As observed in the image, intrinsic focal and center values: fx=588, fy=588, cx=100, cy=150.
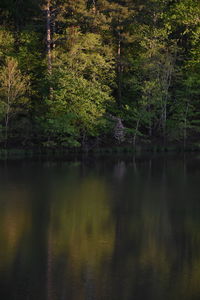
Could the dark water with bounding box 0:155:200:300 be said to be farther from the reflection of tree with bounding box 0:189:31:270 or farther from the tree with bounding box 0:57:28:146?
the tree with bounding box 0:57:28:146

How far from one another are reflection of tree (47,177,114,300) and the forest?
1843cm

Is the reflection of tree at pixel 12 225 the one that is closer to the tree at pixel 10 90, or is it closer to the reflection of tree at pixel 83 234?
the reflection of tree at pixel 83 234

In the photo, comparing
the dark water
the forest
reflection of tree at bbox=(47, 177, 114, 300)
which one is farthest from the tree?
reflection of tree at bbox=(47, 177, 114, 300)

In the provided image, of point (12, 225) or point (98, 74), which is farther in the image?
point (98, 74)

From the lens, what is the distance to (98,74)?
172 feet

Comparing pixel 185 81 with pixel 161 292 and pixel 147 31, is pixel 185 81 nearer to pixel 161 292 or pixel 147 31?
pixel 147 31

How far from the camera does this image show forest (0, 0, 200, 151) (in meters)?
48.5

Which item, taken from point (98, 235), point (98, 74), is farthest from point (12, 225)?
point (98, 74)

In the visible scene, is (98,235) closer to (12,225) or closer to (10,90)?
(12,225)

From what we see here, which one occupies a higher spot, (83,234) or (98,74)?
(98,74)

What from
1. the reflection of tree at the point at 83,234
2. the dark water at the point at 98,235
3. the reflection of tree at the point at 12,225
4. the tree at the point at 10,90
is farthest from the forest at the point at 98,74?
the reflection of tree at the point at 12,225

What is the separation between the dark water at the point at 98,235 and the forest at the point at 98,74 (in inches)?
477

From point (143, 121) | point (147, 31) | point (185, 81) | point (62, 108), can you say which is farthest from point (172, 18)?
point (62, 108)

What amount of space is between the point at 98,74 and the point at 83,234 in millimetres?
32940
